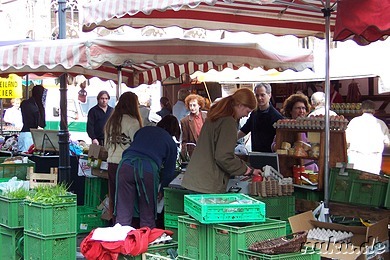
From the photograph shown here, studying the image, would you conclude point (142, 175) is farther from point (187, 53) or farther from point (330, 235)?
point (187, 53)

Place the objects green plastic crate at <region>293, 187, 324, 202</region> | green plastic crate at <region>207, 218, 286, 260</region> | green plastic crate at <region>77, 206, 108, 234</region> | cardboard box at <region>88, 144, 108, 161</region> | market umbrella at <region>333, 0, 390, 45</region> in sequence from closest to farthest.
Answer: green plastic crate at <region>207, 218, 286, 260</region>
market umbrella at <region>333, 0, 390, 45</region>
green plastic crate at <region>293, 187, 324, 202</region>
cardboard box at <region>88, 144, 108, 161</region>
green plastic crate at <region>77, 206, 108, 234</region>

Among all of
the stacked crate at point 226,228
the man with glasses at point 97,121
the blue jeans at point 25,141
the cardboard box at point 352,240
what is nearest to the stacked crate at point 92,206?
the man with glasses at point 97,121

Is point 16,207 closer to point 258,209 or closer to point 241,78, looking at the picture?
point 258,209

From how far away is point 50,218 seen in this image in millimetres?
6332

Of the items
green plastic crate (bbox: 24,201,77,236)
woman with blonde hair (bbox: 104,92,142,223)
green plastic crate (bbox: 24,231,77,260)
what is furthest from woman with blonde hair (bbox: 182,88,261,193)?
woman with blonde hair (bbox: 104,92,142,223)

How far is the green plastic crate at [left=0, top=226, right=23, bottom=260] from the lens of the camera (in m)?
6.88

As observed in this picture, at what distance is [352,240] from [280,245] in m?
Answer: 1.38

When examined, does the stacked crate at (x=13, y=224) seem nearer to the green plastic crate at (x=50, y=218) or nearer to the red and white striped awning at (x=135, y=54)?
the green plastic crate at (x=50, y=218)

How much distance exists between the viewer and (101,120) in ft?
36.2

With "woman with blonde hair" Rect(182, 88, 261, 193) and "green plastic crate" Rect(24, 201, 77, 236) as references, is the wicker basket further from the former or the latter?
"green plastic crate" Rect(24, 201, 77, 236)

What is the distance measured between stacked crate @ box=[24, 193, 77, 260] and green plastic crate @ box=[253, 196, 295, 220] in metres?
1.98

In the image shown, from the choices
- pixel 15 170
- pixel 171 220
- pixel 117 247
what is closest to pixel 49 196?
pixel 171 220

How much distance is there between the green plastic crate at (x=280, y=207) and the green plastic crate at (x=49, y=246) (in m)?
2.01

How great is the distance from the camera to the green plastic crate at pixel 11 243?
271 inches
